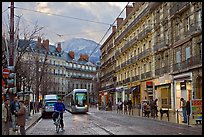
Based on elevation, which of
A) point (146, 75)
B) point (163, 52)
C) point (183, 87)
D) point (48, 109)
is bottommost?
point (48, 109)

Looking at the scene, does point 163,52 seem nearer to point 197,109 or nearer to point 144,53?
point 144,53

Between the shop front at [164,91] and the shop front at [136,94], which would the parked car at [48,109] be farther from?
the shop front at [136,94]

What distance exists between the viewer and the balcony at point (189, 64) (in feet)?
111

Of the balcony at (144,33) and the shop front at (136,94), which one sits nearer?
the balcony at (144,33)

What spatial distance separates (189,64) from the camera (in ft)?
118

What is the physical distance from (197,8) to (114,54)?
157ft

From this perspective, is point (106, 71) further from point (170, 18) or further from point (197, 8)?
point (197, 8)

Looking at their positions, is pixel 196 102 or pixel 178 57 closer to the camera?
pixel 196 102

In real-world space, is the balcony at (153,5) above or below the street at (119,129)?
above

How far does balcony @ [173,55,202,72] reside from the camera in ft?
111

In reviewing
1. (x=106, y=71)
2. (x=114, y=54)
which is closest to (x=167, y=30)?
(x=114, y=54)

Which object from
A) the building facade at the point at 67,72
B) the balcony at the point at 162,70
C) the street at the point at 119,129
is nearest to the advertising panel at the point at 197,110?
the street at the point at 119,129

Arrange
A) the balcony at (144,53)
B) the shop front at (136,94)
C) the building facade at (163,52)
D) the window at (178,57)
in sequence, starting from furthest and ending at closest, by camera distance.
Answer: the shop front at (136,94), the balcony at (144,53), the window at (178,57), the building facade at (163,52)

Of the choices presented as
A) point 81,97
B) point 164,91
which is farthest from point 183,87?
point 81,97
